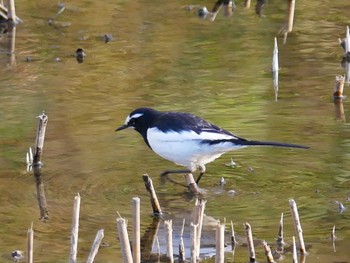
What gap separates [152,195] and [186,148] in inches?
27.0

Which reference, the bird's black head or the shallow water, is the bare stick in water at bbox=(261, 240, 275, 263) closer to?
the shallow water

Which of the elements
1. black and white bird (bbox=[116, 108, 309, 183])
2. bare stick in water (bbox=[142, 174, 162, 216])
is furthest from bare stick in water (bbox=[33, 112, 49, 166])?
bare stick in water (bbox=[142, 174, 162, 216])

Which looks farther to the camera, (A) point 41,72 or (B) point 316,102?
(A) point 41,72

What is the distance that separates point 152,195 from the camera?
7.50 m

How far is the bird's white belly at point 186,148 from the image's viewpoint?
802 centimetres

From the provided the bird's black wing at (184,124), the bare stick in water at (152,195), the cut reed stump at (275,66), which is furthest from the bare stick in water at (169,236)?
the cut reed stump at (275,66)

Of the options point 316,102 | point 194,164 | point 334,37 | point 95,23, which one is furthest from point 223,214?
point 95,23

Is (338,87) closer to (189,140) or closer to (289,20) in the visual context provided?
(289,20)

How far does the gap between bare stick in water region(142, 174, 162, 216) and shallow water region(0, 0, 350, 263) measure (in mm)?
95

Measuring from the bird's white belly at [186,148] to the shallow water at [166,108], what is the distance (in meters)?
0.24

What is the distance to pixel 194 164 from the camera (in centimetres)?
824

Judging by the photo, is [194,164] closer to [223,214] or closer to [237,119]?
[223,214]

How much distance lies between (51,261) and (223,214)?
1353mm

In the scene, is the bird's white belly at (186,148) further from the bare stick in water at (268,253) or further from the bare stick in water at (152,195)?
the bare stick in water at (268,253)
